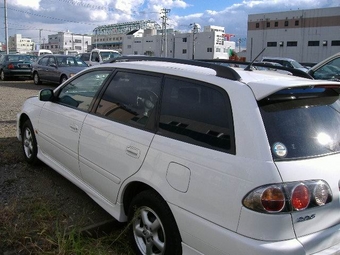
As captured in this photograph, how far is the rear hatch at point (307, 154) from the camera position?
6.83 feet

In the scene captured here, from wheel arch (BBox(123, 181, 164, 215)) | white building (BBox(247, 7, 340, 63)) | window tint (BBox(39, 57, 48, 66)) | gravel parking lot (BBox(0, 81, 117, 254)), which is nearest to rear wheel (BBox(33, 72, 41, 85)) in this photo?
window tint (BBox(39, 57, 48, 66))

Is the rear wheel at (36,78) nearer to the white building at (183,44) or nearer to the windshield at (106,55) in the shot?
the windshield at (106,55)

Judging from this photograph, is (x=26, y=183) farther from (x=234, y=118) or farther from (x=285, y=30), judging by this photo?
(x=285, y=30)

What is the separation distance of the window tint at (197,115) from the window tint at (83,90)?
3.68 ft

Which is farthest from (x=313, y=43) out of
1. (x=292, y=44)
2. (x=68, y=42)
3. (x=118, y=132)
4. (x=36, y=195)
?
(x=68, y=42)

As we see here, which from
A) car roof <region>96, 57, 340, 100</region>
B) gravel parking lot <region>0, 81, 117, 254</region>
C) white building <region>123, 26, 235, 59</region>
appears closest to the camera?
car roof <region>96, 57, 340, 100</region>

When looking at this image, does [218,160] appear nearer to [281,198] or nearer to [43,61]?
[281,198]

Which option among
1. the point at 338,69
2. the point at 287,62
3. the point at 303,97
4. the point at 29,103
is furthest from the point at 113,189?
the point at 287,62

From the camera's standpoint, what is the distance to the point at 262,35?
7481cm

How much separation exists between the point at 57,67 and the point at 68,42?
12050 centimetres

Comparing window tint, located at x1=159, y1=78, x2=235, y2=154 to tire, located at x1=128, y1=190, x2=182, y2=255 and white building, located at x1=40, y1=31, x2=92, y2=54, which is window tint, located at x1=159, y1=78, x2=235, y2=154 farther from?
white building, located at x1=40, y1=31, x2=92, y2=54

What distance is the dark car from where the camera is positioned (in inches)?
788

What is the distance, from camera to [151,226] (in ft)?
8.94

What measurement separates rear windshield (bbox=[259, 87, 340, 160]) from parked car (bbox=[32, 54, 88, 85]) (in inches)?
533
